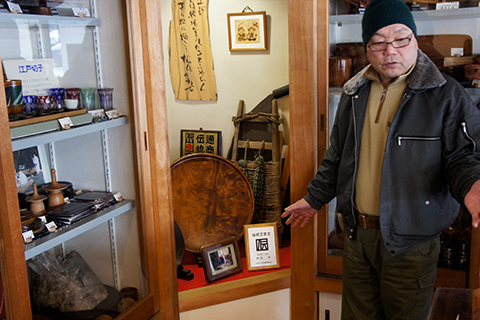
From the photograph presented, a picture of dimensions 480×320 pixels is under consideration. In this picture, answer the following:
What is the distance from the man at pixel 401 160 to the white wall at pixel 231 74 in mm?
1459

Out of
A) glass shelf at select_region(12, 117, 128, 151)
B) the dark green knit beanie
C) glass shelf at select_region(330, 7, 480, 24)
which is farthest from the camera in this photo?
glass shelf at select_region(330, 7, 480, 24)

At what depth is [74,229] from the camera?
69.3 inches

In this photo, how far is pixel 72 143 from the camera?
1954 millimetres

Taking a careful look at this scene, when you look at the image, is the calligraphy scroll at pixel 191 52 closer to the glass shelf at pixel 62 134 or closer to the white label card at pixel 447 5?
the glass shelf at pixel 62 134

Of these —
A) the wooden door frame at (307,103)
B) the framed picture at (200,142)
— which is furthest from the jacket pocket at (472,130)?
the framed picture at (200,142)

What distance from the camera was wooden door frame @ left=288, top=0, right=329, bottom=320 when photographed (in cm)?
208

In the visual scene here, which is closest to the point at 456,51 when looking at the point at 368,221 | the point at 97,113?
the point at 368,221

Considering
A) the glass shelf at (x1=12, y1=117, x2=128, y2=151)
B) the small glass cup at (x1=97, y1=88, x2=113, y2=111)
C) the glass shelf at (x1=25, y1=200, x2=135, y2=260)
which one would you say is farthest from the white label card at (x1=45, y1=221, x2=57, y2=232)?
the small glass cup at (x1=97, y1=88, x2=113, y2=111)

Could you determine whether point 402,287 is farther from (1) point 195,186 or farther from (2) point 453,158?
(1) point 195,186

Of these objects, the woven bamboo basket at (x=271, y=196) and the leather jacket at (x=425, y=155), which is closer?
the leather jacket at (x=425, y=155)

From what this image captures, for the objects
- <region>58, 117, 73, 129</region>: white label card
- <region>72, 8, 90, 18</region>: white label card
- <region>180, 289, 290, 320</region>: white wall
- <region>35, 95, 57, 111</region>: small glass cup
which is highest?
<region>72, 8, 90, 18</region>: white label card

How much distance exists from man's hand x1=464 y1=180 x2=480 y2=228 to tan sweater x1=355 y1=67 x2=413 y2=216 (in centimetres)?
36

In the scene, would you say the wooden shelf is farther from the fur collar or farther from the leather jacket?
the fur collar

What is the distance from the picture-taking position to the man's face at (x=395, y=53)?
1611 millimetres
